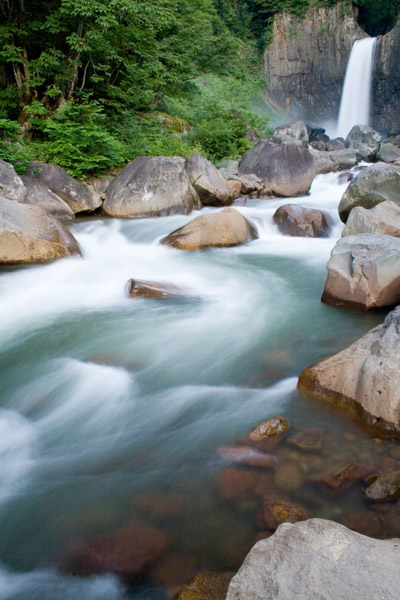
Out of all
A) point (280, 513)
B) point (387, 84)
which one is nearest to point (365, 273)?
point (280, 513)

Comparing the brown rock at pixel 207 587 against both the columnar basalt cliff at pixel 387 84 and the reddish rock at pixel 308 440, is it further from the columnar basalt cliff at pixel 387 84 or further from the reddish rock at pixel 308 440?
the columnar basalt cliff at pixel 387 84

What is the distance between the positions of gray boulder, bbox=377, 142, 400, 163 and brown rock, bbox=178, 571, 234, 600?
70.5 ft

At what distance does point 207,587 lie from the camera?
1.92 metres

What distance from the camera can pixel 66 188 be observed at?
33.9ft

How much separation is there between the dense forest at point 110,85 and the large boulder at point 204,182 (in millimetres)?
2044

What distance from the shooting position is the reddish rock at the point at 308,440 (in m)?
2.91

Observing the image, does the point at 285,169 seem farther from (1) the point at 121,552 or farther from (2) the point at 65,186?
(1) the point at 121,552

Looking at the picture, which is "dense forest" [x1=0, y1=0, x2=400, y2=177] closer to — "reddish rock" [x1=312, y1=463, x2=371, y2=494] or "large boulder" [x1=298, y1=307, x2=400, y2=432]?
"large boulder" [x1=298, y1=307, x2=400, y2=432]

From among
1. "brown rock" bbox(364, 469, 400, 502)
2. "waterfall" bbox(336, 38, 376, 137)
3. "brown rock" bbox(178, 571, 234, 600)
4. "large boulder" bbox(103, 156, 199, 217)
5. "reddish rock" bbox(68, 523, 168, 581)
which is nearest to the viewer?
"brown rock" bbox(178, 571, 234, 600)

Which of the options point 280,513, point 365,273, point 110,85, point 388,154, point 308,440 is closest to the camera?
point 280,513

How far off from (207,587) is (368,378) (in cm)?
183

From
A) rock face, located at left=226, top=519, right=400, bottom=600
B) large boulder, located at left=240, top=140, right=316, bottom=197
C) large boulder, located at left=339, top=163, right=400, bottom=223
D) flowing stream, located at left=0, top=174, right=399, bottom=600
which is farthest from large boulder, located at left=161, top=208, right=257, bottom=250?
rock face, located at left=226, top=519, right=400, bottom=600

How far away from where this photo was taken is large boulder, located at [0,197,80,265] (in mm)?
6691

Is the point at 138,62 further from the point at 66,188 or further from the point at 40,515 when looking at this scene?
the point at 40,515
